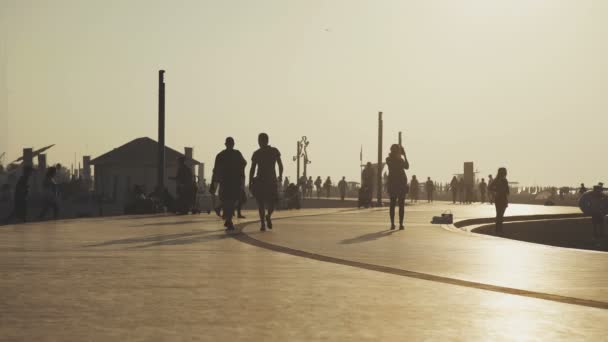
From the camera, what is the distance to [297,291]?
7.66 m

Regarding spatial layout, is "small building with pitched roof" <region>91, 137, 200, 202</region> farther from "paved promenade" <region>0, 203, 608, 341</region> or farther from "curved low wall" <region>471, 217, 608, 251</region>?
"paved promenade" <region>0, 203, 608, 341</region>

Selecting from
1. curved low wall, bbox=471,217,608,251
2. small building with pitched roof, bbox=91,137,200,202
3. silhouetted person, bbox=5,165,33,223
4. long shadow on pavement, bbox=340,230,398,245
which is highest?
small building with pitched roof, bbox=91,137,200,202

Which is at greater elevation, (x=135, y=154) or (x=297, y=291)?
(x=135, y=154)

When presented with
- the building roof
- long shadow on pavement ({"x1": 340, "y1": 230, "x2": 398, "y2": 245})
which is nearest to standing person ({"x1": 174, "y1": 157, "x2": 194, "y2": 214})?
long shadow on pavement ({"x1": 340, "y1": 230, "x2": 398, "y2": 245})

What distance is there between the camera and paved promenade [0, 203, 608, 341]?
565 cm

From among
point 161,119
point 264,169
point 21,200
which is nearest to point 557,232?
point 161,119

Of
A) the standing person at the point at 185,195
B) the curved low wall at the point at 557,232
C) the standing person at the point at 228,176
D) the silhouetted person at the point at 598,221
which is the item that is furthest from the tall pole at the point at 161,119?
the silhouetted person at the point at 598,221

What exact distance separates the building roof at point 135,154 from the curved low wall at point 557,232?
109ft

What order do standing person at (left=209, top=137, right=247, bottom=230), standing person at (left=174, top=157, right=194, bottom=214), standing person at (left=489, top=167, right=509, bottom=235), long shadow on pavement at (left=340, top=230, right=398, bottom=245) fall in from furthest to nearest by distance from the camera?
1. standing person at (left=174, top=157, right=194, bottom=214)
2. standing person at (left=489, top=167, right=509, bottom=235)
3. standing person at (left=209, top=137, right=247, bottom=230)
4. long shadow on pavement at (left=340, top=230, right=398, bottom=245)

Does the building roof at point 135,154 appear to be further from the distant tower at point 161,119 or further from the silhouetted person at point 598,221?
the silhouetted person at point 598,221

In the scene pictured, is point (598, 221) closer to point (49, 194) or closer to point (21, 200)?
point (49, 194)

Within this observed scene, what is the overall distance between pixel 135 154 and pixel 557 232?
3745cm

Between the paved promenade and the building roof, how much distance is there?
4608 centimetres

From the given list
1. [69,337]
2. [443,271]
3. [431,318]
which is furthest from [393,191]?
[69,337]
